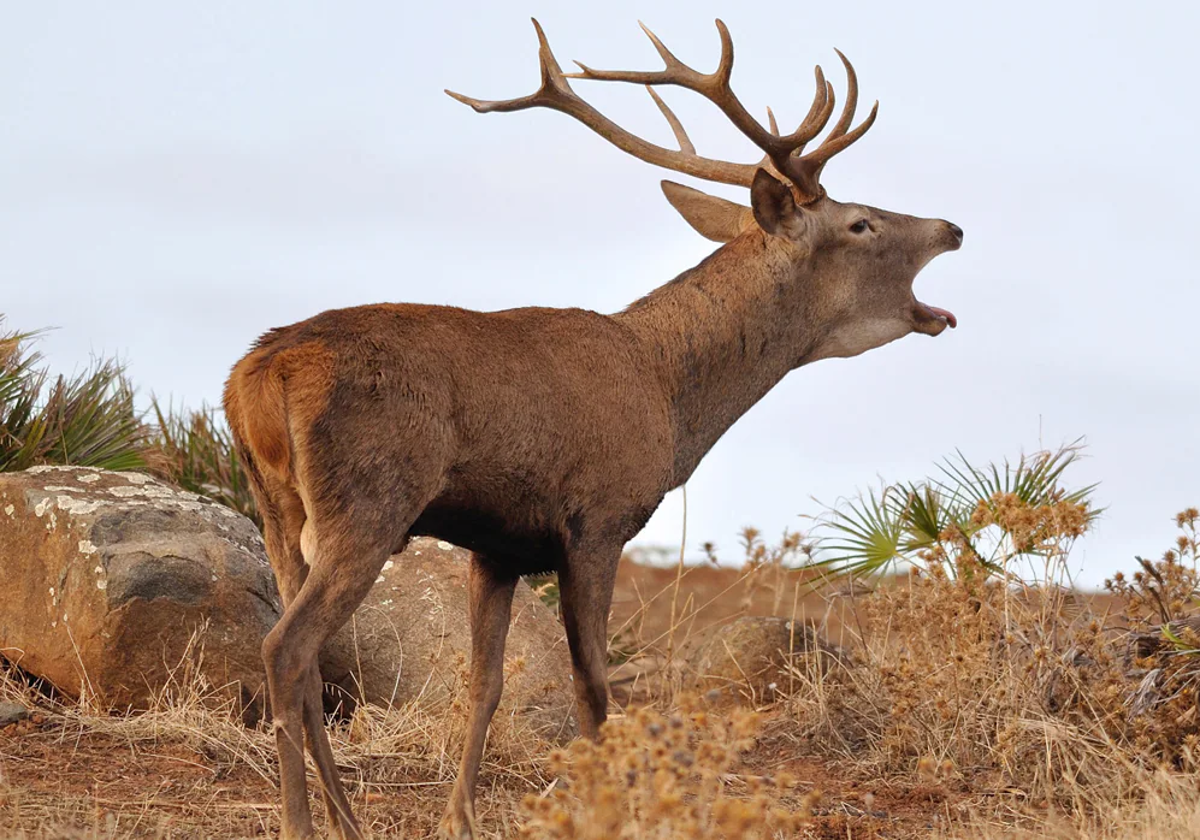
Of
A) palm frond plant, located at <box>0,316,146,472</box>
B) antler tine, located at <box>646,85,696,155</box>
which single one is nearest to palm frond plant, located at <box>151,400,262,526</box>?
palm frond plant, located at <box>0,316,146,472</box>

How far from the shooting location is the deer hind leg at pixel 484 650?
240 inches

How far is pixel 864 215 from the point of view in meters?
7.36

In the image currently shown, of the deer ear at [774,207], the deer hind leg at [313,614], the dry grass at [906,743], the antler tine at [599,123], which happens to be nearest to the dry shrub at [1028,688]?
the dry grass at [906,743]

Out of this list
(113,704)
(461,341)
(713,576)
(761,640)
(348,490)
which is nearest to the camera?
(348,490)

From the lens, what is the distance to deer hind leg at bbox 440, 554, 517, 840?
240 inches

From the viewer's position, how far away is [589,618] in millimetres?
5957

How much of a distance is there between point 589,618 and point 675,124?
3266mm

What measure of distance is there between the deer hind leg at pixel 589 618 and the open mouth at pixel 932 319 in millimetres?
2433

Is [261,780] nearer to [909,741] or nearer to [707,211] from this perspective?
[909,741]

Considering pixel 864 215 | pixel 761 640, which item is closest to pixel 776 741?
pixel 761 640

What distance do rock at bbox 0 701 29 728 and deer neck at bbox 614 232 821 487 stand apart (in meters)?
3.68

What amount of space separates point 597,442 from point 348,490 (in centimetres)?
114

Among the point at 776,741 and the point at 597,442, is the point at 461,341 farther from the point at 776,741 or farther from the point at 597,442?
the point at 776,741

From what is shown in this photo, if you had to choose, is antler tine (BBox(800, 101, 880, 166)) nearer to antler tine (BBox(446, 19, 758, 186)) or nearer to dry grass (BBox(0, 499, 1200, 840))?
antler tine (BBox(446, 19, 758, 186))
